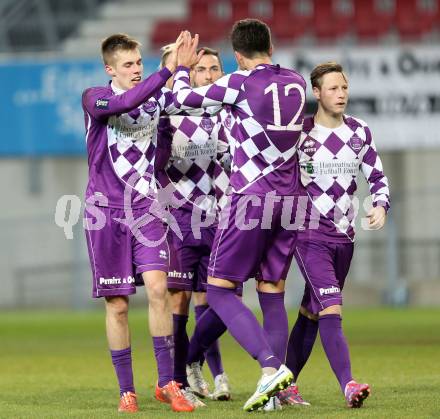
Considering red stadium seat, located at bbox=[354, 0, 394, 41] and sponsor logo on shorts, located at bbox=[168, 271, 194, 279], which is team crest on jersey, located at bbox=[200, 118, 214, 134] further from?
red stadium seat, located at bbox=[354, 0, 394, 41]

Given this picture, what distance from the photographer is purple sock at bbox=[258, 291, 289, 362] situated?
6809 mm

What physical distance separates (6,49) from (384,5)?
21.2 feet

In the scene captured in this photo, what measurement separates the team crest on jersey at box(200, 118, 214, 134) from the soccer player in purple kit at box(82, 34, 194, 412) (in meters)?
0.80

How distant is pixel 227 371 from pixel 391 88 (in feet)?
33.5

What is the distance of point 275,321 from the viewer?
22.4ft

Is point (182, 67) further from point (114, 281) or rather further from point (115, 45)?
point (114, 281)

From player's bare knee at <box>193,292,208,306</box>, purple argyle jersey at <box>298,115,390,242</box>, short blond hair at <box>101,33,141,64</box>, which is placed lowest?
player's bare knee at <box>193,292,208,306</box>

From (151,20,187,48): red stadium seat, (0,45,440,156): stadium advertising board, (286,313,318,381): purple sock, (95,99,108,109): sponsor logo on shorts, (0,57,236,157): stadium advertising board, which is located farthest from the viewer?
(151,20,187,48): red stadium seat

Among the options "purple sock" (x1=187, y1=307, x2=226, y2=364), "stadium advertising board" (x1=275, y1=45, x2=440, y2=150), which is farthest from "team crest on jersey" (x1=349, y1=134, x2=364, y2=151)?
"stadium advertising board" (x1=275, y1=45, x2=440, y2=150)

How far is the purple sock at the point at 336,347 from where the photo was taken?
6.63m

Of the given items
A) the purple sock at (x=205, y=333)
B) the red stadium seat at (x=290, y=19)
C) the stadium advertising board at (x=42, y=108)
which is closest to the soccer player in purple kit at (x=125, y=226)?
the purple sock at (x=205, y=333)

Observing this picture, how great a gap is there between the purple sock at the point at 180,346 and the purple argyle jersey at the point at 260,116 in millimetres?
1240

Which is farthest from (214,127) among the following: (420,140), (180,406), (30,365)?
(420,140)

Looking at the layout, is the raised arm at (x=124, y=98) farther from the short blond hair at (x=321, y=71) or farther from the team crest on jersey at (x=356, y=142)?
the team crest on jersey at (x=356, y=142)
